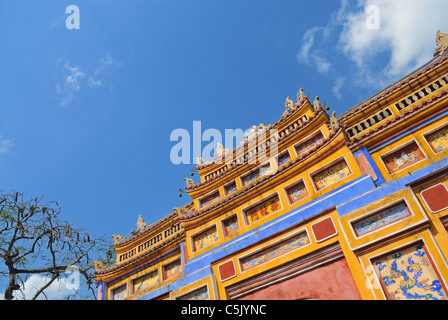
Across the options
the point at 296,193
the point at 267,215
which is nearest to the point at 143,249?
the point at 267,215

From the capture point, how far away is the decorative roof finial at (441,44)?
364 inches

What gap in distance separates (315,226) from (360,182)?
1.56 m

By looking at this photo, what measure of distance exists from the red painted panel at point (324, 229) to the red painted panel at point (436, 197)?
2080 mm

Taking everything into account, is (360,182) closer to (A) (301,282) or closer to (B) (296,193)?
(B) (296,193)

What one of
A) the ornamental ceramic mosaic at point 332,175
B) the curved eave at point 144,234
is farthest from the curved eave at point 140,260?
the ornamental ceramic mosaic at point 332,175

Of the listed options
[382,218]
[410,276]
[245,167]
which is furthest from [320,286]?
[245,167]

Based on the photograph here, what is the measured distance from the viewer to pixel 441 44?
9.39 m

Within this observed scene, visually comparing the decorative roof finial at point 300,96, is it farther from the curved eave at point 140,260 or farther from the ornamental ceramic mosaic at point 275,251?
the curved eave at point 140,260

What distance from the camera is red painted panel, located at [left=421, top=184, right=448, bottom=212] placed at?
20.7 feet

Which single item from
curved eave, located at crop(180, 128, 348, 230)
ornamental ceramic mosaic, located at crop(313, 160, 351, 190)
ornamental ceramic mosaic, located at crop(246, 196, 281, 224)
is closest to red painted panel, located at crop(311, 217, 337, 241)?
ornamental ceramic mosaic, located at crop(313, 160, 351, 190)

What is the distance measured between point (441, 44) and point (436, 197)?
5706 millimetres

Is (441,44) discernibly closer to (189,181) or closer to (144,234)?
(189,181)

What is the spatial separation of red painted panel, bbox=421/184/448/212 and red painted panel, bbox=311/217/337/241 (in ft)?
6.82
